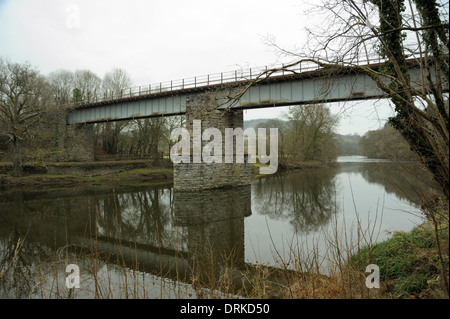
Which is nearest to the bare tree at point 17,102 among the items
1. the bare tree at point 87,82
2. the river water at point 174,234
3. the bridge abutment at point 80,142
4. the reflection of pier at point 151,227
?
the river water at point 174,234

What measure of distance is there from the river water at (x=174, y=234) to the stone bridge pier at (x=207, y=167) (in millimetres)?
954

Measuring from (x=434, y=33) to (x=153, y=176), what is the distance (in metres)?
27.8

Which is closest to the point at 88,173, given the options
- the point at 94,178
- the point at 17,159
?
the point at 94,178

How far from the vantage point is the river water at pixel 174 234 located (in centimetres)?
484

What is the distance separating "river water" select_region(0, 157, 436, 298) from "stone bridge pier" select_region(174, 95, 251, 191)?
95 centimetres

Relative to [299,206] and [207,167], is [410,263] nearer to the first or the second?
[299,206]

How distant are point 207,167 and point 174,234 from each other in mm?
9908

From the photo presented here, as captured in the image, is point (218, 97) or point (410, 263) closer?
point (410, 263)

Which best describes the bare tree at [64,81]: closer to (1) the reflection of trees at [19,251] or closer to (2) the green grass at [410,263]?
(1) the reflection of trees at [19,251]

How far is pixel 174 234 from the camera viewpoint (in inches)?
385

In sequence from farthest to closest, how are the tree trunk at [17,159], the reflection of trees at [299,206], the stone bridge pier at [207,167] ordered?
the tree trunk at [17,159] < the stone bridge pier at [207,167] < the reflection of trees at [299,206]

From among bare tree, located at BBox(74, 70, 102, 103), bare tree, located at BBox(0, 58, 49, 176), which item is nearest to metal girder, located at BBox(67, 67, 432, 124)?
bare tree, located at BBox(0, 58, 49, 176)

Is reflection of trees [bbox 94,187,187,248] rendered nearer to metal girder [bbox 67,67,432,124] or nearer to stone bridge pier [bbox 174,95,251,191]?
stone bridge pier [bbox 174,95,251,191]

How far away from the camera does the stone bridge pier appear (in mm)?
19031
